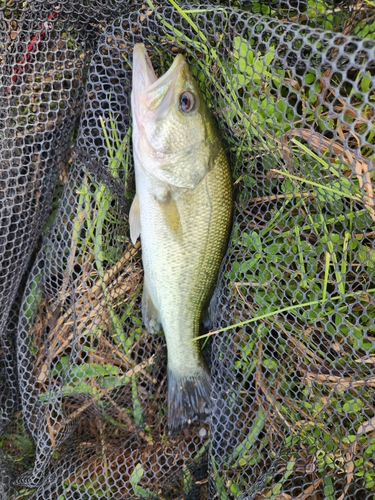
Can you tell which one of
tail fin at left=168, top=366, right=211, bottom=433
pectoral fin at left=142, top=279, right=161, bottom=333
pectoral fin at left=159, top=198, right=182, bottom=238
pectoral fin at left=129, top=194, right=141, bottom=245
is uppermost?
pectoral fin at left=159, top=198, right=182, bottom=238

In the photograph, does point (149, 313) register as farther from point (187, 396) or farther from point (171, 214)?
point (171, 214)

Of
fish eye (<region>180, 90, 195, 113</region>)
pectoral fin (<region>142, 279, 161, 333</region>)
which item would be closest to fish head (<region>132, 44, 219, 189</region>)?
fish eye (<region>180, 90, 195, 113</region>)

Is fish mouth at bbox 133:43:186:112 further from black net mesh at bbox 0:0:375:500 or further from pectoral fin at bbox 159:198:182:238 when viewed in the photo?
pectoral fin at bbox 159:198:182:238

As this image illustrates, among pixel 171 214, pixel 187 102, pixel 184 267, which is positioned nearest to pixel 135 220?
pixel 171 214

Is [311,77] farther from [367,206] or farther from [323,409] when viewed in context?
[323,409]

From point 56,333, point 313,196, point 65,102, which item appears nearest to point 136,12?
point 65,102

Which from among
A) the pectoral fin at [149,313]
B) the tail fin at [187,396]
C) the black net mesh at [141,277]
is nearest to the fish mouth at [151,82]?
the black net mesh at [141,277]

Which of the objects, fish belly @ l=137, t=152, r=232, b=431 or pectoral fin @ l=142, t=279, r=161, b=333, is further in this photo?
pectoral fin @ l=142, t=279, r=161, b=333
